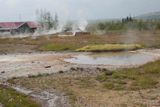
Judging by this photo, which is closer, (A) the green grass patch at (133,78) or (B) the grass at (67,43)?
(A) the green grass patch at (133,78)

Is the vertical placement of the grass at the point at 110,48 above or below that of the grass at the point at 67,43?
above

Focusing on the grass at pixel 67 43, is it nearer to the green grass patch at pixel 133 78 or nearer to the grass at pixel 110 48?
the grass at pixel 110 48

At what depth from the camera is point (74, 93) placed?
840 inches

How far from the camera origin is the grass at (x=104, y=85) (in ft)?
63.2

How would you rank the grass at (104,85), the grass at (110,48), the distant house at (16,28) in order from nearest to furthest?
the grass at (104,85) → the grass at (110,48) → the distant house at (16,28)

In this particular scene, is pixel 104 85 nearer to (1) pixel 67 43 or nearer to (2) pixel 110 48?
(2) pixel 110 48

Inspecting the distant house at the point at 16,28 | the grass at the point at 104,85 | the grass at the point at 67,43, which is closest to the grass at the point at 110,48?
the grass at the point at 67,43

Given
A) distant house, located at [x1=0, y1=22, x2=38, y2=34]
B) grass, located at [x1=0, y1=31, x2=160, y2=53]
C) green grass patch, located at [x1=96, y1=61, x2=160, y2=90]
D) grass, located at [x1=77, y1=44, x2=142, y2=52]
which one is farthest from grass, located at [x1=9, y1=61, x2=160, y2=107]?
distant house, located at [x1=0, y1=22, x2=38, y2=34]

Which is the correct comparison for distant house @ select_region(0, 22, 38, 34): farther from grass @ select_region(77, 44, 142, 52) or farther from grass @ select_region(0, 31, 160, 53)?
grass @ select_region(77, 44, 142, 52)

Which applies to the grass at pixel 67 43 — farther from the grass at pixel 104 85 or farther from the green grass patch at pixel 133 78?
the grass at pixel 104 85

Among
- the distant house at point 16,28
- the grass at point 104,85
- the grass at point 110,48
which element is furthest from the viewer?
the distant house at point 16,28

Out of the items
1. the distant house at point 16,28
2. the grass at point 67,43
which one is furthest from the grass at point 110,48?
the distant house at point 16,28

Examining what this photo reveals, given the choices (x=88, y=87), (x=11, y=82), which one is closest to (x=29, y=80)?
(x=11, y=82)

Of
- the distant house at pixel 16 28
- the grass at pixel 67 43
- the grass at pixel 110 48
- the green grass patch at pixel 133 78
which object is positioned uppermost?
the green grass patch at pixel 133 78
